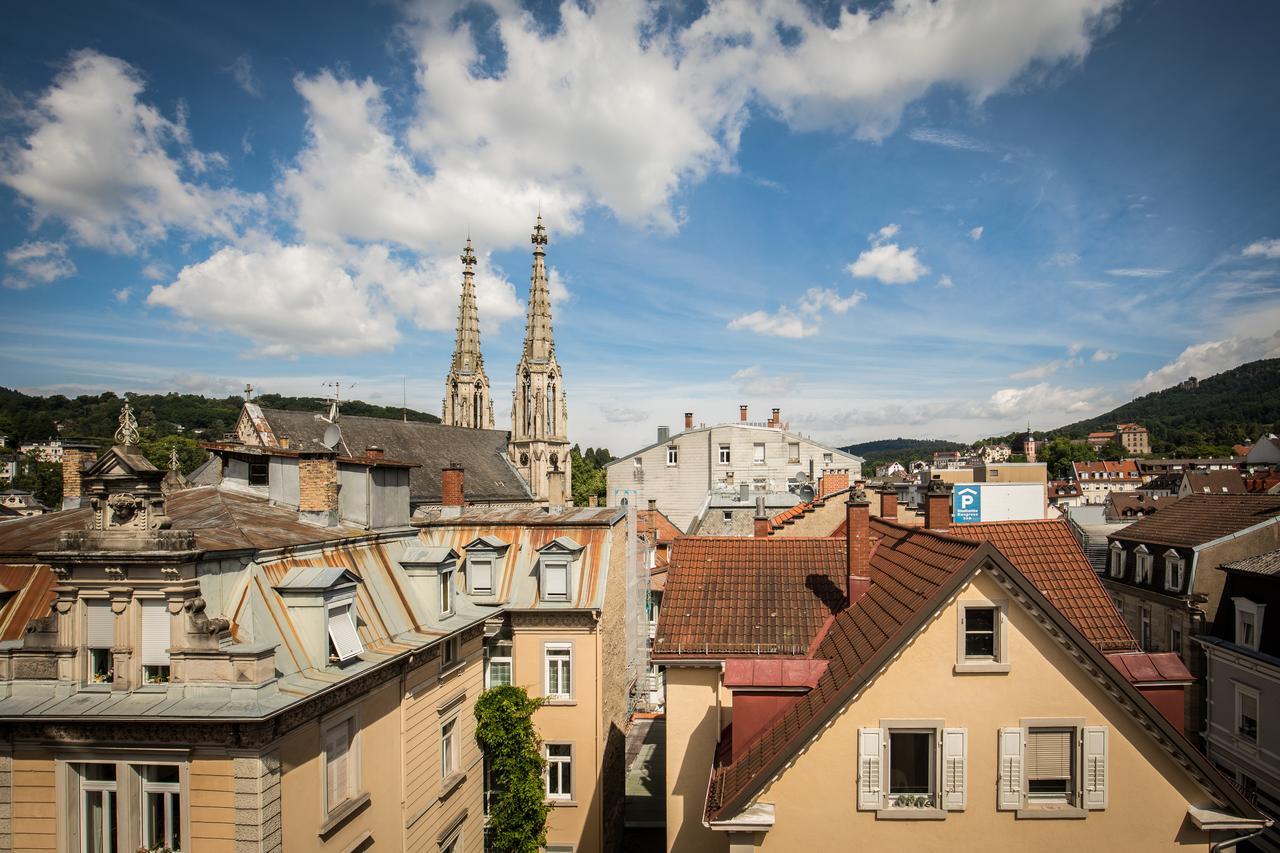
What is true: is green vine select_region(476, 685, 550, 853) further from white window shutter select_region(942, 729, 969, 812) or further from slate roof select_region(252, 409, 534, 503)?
slate roof select_region(252, 409, 534, 503)

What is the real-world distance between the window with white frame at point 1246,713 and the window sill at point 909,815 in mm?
16470

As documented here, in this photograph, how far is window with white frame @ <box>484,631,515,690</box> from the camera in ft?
57.8

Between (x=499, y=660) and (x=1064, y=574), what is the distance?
43.5ft

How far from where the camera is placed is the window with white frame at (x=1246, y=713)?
19.3m

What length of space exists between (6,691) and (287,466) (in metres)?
6.00

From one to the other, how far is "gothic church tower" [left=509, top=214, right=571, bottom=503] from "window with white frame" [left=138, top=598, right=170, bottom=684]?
47654 mm

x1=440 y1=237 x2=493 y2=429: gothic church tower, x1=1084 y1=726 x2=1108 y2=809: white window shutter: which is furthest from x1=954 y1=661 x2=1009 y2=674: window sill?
x1=440 y1=237 x2=493 y2=429: gothic church tower

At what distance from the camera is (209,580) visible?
10.2m

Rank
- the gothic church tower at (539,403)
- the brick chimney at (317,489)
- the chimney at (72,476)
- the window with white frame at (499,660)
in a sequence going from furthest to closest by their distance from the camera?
the gothic church tower at (539,403), the chimney at (72,476), the window with white frame at (499,660), the brick chimney at (317,489)

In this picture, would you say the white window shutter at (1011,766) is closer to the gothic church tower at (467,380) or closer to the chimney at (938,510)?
the chimney at (938,510)

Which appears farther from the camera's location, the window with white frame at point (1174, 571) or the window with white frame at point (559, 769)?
the window with white frame at point (1174, 571)

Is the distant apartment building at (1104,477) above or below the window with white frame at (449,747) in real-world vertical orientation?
below

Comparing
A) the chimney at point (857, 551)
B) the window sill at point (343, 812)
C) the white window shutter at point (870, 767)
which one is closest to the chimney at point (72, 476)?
the window sill at point (343, 812)

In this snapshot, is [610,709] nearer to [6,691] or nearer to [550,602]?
[550,602]
